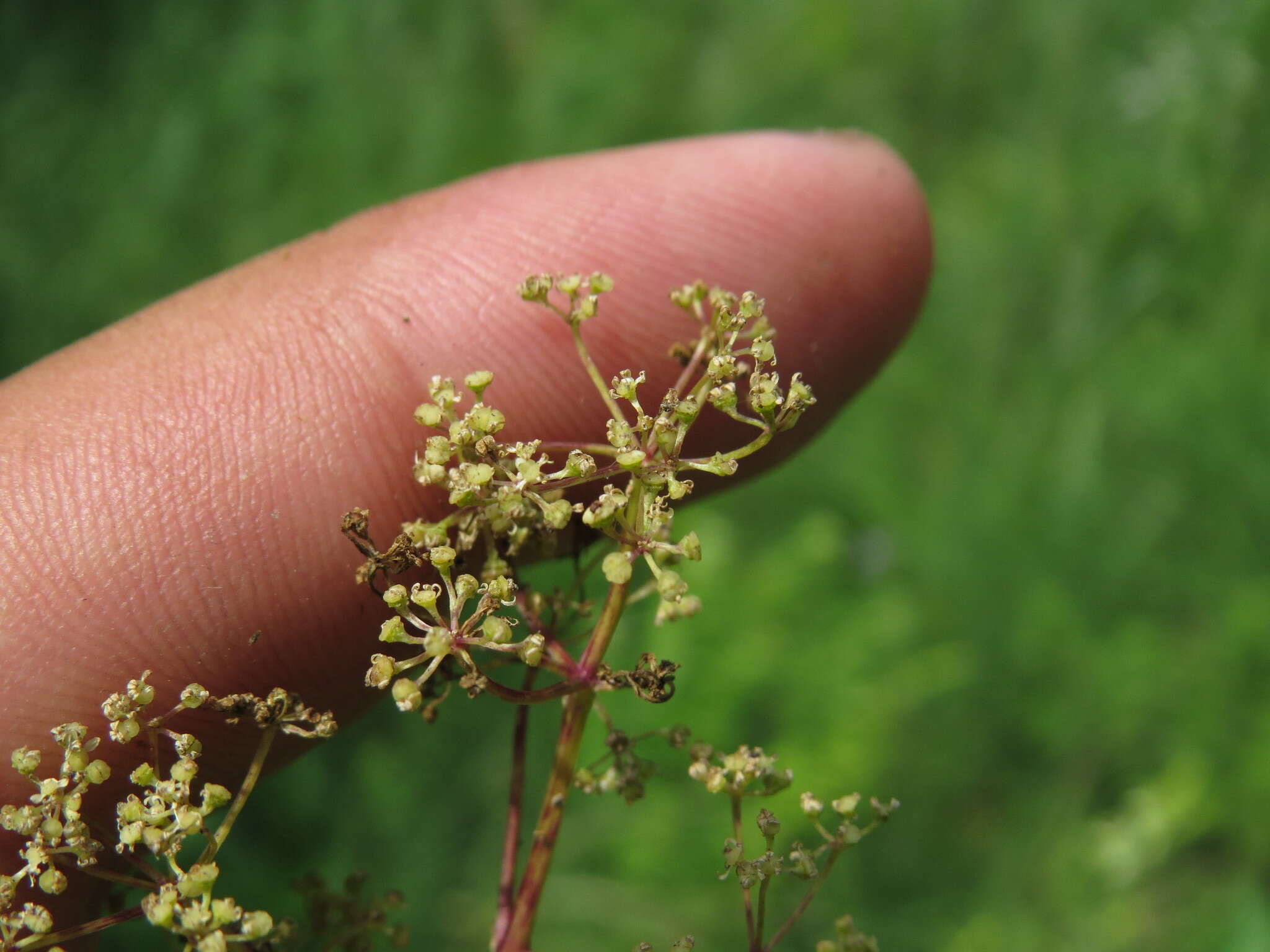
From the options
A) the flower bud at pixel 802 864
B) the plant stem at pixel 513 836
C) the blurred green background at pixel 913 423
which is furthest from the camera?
the blurred green background at pixel 913 423

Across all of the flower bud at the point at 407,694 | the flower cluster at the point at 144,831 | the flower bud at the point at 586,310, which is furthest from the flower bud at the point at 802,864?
the flower bud at the point at 586,310

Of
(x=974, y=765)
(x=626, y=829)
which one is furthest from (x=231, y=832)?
(x=974, y=765)

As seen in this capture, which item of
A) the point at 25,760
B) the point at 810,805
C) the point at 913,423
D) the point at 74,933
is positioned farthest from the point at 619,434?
the point at 913,423

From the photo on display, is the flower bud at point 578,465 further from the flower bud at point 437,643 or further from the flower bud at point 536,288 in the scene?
the flower bud at point 536,288

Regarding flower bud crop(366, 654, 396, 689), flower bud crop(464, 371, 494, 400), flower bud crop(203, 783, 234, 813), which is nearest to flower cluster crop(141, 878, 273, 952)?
flower bud crop(203, 783, 234, 813)

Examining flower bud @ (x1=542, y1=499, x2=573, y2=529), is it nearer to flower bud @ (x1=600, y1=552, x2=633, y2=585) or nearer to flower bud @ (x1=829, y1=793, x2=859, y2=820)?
flower bud @ (x1=600, y1=552, x2=633, y2=585)

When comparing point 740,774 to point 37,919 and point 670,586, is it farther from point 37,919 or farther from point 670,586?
point 37,919
